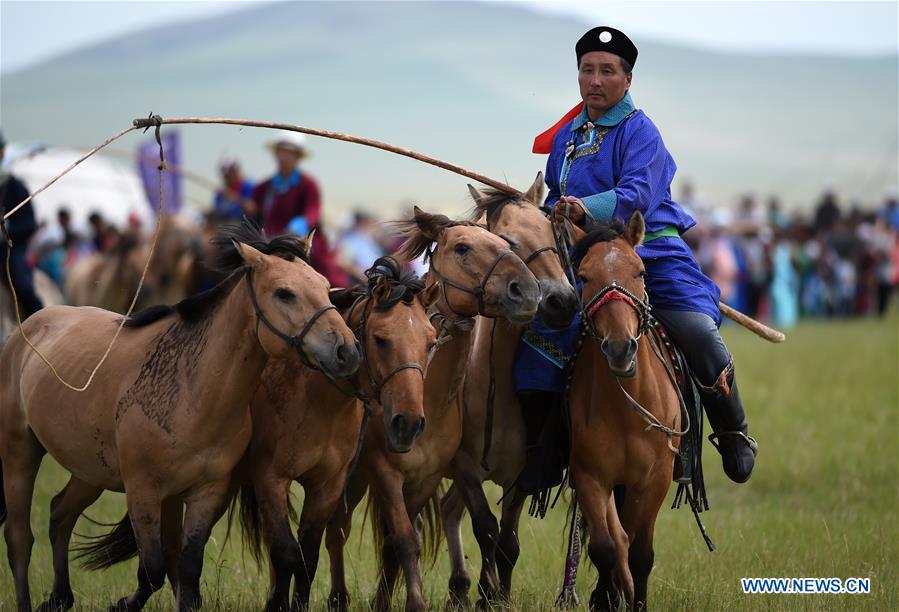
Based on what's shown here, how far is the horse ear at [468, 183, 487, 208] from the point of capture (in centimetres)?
738

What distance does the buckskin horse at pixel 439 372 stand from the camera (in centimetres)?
658

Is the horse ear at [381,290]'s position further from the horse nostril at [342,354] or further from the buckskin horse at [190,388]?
the horse nostril at [342,354]

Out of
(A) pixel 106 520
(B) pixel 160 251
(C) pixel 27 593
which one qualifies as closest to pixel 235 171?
(B) pixel 160 251

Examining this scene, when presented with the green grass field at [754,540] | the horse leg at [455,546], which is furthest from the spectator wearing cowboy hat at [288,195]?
the horse leg at [455,546]

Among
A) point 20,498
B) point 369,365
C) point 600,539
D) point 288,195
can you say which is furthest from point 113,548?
point 288,195

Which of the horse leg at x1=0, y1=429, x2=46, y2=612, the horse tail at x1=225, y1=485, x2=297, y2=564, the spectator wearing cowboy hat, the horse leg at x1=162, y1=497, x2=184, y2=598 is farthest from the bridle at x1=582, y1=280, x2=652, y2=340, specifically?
the spectator wearing cowboy hat

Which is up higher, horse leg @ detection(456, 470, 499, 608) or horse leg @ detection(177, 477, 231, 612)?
horse leg @ detection(177, 477, 231, 612)

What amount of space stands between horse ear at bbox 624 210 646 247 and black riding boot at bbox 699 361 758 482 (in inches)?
42.9

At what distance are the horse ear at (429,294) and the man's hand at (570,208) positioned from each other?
835 millimetres

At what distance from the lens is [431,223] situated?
7070 mm

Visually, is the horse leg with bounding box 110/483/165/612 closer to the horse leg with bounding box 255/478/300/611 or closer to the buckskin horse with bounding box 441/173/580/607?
the horse leg with bounding box 255/478/300/611

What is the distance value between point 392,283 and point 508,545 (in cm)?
176

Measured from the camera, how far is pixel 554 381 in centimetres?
716

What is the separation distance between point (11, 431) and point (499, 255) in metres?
3.04
